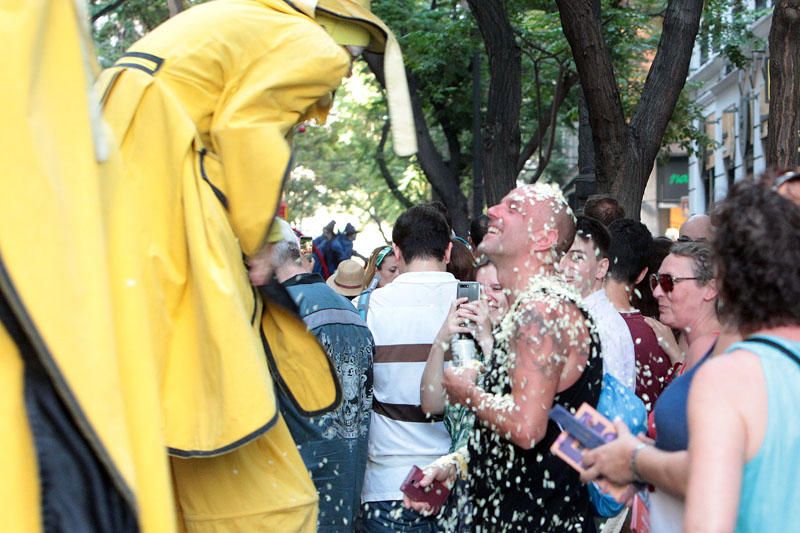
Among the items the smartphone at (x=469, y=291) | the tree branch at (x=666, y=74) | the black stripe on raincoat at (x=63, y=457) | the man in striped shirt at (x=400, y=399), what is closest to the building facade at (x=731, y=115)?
the tree branch at (x=666, y=74)

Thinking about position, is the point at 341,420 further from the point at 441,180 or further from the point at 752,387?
the point at 441,180

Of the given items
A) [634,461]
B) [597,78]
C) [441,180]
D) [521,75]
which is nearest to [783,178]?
[634,461]

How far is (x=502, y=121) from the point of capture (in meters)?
15.5

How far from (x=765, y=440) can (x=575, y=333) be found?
1.47m

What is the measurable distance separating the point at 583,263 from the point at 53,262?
3.75 metres

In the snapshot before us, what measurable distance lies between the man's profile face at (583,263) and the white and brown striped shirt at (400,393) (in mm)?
740

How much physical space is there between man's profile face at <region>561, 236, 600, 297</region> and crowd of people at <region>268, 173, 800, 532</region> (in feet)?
0.04

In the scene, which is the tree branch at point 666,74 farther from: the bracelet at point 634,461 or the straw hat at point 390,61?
the bracelet at point 634,461

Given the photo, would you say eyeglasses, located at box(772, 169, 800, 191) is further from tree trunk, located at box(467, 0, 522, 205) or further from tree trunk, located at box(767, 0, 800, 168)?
tree trunk, located at box(467, 0, 522, 205)

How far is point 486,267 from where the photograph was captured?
660 cm

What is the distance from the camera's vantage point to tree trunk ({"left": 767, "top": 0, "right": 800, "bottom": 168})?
8.77 m

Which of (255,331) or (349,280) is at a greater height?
(255,331)

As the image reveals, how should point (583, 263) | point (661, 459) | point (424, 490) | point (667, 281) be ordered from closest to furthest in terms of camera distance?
point (661, 459) → point (424, 490) → point (667, 281) → point (583, 263)

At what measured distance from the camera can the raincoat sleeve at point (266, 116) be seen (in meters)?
3.50
